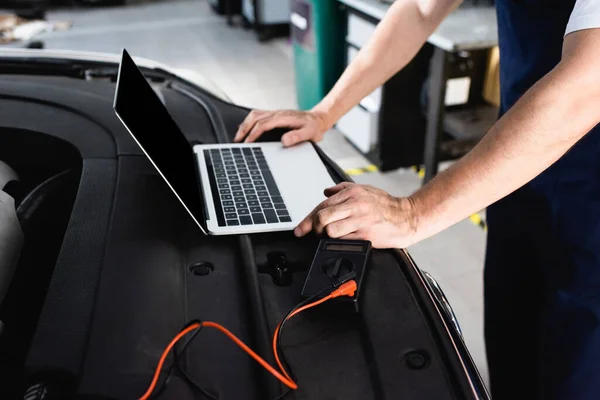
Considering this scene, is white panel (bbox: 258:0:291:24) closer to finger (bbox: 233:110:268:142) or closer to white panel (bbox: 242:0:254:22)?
white panel (bbox: 242:0:254:22)

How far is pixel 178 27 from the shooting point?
573 cm

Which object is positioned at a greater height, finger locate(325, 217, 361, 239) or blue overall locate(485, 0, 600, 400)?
finger locate(325, 217, 361, 239)

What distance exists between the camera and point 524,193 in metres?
1.15

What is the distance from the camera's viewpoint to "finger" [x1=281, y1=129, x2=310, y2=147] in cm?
113

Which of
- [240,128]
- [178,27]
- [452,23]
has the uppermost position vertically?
[240,128]

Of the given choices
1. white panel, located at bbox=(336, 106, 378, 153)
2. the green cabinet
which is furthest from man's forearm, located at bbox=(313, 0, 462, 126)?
the green cabinet

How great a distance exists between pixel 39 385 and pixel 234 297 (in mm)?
237

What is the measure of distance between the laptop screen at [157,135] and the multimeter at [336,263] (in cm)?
18

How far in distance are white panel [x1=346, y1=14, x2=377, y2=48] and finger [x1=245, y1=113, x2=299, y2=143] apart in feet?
5.17

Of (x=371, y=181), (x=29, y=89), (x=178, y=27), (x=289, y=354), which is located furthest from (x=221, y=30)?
(x=289, y=354)

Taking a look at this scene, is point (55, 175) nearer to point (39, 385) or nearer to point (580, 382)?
point (39, 385)

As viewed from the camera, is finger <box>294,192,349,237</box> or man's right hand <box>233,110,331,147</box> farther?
man's right hand <box>233,110,331,147</box>

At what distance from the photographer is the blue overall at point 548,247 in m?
1.02

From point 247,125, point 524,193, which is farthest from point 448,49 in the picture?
point 247,125
